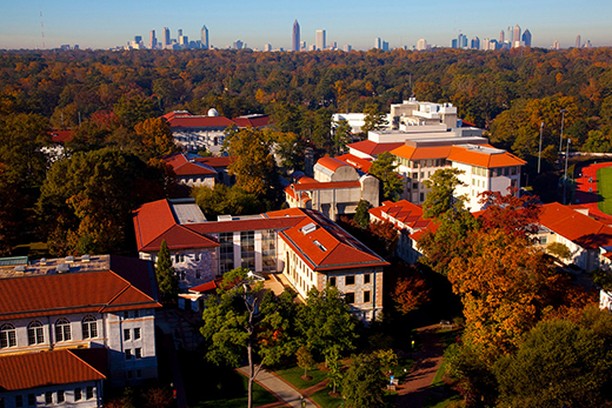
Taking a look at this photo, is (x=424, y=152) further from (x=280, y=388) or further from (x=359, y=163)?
(x=280, y=388)

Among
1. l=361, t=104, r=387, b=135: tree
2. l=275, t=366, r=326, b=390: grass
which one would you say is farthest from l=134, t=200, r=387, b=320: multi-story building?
l=361, t=104, r=387, b=135: tree

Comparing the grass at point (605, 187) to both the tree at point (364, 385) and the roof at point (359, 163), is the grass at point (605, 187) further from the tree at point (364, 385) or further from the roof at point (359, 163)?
the tree at point (364, 385)

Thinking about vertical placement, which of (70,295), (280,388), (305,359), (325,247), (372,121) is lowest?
(280,388)

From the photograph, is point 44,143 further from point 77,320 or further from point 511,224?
point 511,224

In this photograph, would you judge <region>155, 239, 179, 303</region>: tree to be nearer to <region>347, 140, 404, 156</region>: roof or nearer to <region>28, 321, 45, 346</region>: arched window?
<region>28, 321, 45, 346</region>: arched window

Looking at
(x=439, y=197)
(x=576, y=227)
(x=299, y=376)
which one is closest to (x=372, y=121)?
(x=439, y=197)

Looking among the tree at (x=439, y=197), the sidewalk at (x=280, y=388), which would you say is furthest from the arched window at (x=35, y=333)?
the tree at (x=439, y=197)
